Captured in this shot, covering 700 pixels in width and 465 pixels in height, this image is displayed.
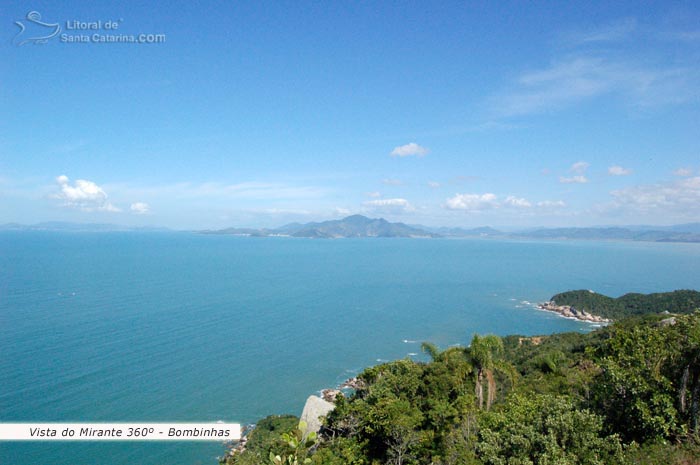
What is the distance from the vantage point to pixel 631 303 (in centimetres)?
6844

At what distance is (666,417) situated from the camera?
28.6 ft

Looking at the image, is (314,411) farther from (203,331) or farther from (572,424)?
(203,331)

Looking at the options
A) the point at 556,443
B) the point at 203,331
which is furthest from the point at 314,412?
the point at 203,331

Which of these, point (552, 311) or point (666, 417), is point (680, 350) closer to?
point (666, 417)

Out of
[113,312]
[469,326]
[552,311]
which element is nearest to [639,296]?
[552,311]

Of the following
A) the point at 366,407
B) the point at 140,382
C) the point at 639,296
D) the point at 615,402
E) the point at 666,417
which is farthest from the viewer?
the point at 639,296

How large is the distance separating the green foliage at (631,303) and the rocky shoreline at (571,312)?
1145 millimetres

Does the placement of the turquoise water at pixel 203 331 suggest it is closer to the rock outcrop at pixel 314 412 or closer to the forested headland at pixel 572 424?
the rock outcrop at pixel 314 412

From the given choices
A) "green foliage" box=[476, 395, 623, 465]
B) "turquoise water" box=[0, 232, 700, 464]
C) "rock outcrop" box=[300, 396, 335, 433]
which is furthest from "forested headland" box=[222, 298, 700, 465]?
"turquoise water" box=[0, 232, 700, 464]

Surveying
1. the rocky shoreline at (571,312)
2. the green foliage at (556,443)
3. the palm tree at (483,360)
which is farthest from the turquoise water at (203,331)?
the green foliage at (556,443)

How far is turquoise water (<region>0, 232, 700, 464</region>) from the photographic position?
30469 millimetres

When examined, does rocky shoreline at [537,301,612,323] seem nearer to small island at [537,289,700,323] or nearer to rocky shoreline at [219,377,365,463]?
small island at [537,289,700,323]

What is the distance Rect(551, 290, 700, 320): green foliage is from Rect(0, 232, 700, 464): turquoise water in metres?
7.69

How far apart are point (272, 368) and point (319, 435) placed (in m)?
25.1
